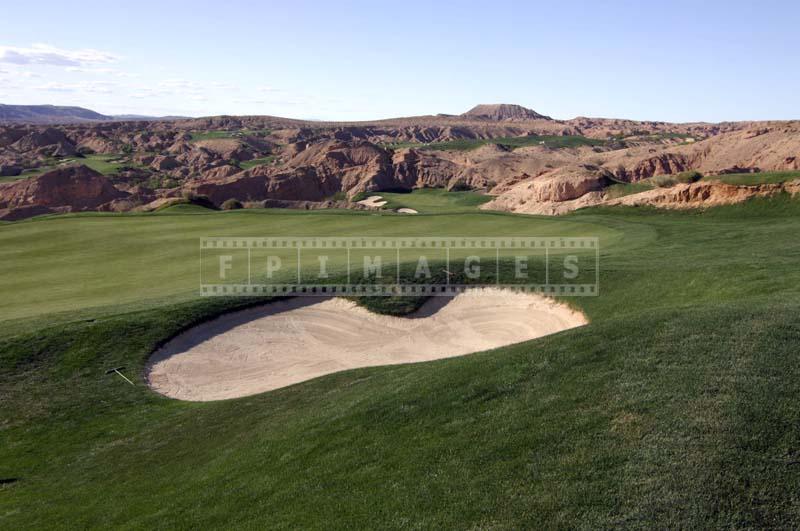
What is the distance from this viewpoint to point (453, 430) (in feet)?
27.4

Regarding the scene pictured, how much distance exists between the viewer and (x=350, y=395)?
11.5 metres

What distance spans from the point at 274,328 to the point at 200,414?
609 cm

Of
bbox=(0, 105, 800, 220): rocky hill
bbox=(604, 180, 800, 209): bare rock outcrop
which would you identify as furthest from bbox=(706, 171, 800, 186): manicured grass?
bbox=(0, 105, 800, 220): rocky hill

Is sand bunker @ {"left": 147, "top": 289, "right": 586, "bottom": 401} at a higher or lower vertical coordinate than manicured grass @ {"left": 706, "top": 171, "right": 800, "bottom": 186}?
lower

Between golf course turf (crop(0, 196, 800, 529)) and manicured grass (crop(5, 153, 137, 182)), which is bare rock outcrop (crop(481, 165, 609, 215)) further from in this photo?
manicured grass (crop(5, 153, 137, 182))

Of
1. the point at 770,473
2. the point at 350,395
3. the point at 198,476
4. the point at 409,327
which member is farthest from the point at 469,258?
the point at 770,473

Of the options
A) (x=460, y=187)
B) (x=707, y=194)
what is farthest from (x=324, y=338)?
(x=460, y=187)
